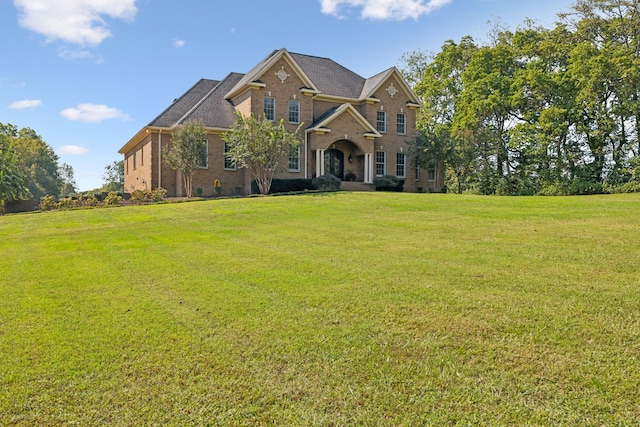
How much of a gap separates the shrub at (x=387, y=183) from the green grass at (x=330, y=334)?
20512mm

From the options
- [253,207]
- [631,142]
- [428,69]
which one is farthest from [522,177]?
[253,207]

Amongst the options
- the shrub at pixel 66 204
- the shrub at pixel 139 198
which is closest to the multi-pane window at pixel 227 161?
the shrub at pixel 139 198

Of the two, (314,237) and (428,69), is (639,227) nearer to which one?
(314,237)

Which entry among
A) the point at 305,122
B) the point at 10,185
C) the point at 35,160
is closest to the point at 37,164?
the point at 35,160

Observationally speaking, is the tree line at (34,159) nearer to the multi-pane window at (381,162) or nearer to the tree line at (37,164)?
the tree line at (37,164)

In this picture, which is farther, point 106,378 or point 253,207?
point 253,207

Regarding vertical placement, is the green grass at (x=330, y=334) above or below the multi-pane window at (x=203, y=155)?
below

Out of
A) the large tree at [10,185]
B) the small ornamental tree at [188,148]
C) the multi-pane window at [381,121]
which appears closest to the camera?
the small ornamental tree at [188,148]

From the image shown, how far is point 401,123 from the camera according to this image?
3297 centimetres

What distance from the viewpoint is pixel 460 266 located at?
678cm

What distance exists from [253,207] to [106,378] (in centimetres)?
1327

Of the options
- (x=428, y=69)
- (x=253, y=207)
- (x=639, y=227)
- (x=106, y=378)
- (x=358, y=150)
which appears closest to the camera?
(x=106, y=378)

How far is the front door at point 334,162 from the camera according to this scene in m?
30.4

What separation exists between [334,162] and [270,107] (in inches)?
222
